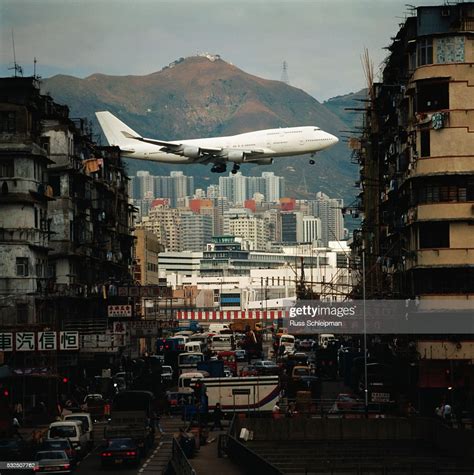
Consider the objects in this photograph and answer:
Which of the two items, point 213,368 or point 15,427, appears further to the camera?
point 213,368

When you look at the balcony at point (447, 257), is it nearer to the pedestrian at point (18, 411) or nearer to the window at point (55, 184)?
the pedestrian at point (18, 411)

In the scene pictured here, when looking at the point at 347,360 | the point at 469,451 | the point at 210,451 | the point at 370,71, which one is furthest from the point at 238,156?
the point at 469,451

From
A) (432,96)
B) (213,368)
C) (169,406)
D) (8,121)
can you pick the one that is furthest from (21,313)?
(432,96)

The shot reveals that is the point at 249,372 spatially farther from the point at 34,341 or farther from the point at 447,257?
the point at 447,257

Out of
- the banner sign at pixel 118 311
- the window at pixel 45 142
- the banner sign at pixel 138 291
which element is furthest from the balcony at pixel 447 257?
the banner sign at pixel 138 291

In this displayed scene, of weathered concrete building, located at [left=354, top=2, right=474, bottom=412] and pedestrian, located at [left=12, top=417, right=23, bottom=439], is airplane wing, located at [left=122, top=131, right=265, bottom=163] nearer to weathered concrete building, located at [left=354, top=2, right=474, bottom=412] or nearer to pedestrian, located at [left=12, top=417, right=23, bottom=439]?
weathered concrete building, located at [left=354, top=2, right=474, bottom=412]

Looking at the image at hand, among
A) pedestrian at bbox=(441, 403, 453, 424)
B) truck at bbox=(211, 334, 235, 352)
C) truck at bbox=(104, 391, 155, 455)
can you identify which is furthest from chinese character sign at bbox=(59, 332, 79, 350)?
truck at bbox=(211, 334, 235, 352)
